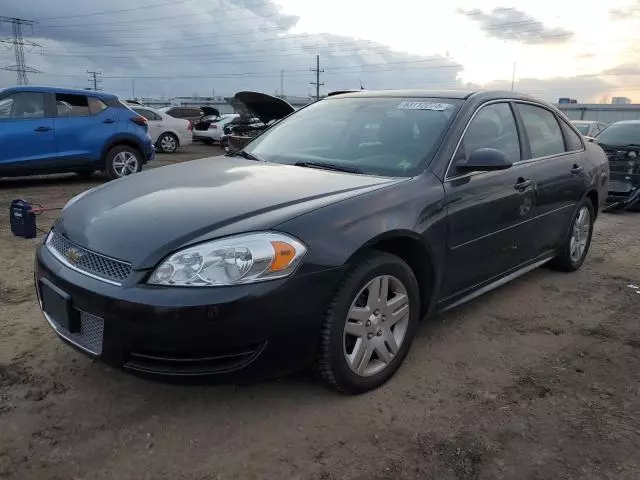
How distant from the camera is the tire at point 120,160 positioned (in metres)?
9.60

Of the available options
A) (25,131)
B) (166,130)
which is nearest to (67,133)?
(25,131)

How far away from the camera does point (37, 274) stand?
294 centimetres

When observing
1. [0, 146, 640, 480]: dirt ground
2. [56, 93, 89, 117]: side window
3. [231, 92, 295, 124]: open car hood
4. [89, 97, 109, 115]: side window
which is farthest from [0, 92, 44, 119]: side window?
[0, 146, 640, 480]: dirt ground

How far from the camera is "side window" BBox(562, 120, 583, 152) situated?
15.9ft

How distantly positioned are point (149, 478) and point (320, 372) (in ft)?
2.89

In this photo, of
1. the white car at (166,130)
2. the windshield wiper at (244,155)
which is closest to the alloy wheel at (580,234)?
the windshield wiper at (244,155)

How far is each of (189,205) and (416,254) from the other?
4.16 feet

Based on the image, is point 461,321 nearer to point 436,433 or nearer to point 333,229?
point 436,433

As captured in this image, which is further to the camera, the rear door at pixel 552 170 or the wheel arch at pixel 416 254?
the rear door at pixel 552 170

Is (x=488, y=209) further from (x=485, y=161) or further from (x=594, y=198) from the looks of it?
(x=594, y=198)

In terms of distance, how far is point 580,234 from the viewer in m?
5.13

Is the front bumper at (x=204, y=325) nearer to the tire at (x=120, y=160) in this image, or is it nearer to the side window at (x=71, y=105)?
the side window at (x=71, y=105)

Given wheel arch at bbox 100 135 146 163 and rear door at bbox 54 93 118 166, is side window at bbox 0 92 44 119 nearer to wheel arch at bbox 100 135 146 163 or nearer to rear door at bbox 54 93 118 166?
rear door at bbox 54 93 118 166

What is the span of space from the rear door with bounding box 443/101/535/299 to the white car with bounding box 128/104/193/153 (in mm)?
14587
